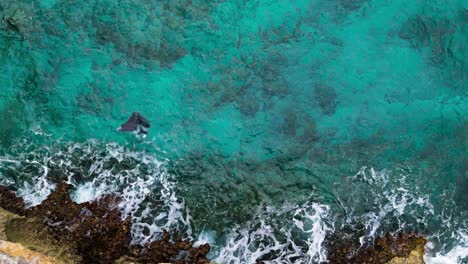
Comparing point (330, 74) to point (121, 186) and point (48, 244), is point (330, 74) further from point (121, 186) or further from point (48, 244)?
point (48, 244)

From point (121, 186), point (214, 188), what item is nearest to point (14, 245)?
point (121, 186)

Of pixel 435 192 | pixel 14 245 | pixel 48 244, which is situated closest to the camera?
pixel 14 245

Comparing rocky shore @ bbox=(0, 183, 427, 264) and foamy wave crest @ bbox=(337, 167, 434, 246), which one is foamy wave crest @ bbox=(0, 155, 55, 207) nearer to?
rocky shore @ bbox=(0, 183, 427, 264)

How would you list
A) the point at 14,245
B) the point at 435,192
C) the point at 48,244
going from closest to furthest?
the point at 14,245
the point at 48,244
the point at 435,192

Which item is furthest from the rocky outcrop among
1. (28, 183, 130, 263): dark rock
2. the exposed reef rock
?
the exposed reef rock

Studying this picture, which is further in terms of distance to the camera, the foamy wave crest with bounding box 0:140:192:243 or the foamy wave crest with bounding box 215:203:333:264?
the foamy wave crest with bounding box 0:140:192:243

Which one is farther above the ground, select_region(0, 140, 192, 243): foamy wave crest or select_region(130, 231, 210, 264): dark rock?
select_region(0, 140, 192, 243): foamy wave crest

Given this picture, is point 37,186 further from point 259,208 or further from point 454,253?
point 454,253
